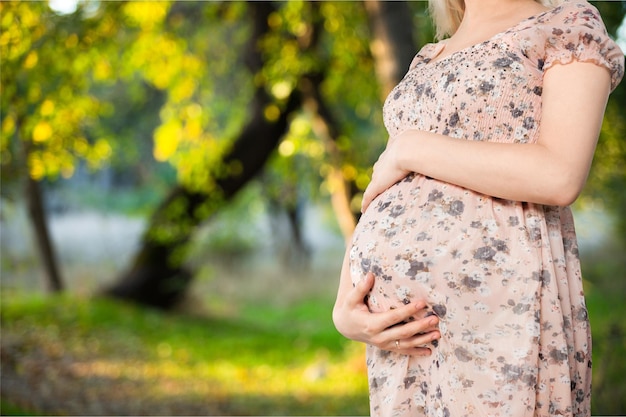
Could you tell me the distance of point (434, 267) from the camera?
146cm

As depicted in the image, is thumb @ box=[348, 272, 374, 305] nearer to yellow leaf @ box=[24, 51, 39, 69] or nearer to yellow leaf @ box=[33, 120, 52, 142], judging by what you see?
yellow leaf @ box=[24, 51, 39, 69]

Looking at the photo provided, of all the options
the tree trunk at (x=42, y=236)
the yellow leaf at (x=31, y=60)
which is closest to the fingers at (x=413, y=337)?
the yellow leaf at (x=31, y=60)

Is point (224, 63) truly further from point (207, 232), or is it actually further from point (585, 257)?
point (585, 257)

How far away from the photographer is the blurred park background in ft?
15.6

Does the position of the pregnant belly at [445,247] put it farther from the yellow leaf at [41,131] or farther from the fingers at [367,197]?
the yellow leaf at [41,131]

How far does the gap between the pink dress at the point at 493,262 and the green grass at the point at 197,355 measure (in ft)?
12.5

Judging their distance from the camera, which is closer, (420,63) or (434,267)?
(434,267)

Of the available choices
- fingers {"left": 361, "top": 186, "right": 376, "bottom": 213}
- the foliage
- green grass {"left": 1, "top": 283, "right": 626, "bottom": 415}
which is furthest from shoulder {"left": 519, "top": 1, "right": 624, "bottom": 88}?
green grass {"left": 1, "top": 283, "right": 626, "bottom": 415}

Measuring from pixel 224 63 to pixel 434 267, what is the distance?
21.9 feet

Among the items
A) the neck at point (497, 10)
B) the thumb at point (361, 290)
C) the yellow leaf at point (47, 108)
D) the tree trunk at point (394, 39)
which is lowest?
the thumb at point (361, 290)

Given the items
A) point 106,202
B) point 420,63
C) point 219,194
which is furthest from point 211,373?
point 106,202

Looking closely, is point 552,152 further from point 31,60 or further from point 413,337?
point 31,60

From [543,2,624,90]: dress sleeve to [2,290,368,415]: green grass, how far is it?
13.7 ft

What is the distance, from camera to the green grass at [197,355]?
19.1 ft
